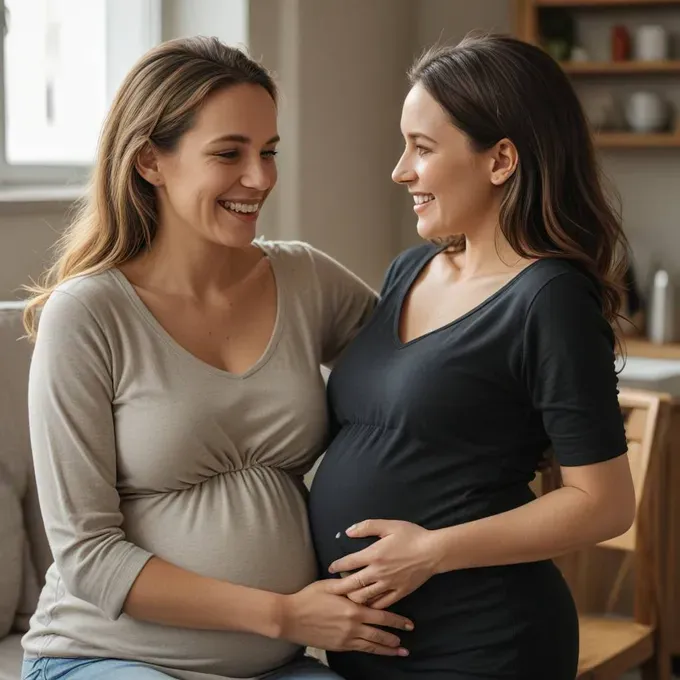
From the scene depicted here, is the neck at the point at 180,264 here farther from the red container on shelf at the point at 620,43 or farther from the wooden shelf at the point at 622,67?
the red container on shelf at the point at 620,43

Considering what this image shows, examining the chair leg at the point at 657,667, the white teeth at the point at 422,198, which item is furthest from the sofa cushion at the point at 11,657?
the chair leg at the point at 657,667

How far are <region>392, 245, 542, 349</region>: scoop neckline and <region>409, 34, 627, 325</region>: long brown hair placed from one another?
0.16 ft

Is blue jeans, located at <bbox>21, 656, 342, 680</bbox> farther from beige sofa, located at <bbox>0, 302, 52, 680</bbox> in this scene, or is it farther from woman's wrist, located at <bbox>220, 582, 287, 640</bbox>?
beige sofa, located at <bbox>0, 302, 52, 680</bbox>

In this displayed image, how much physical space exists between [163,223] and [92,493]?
0.41 metres

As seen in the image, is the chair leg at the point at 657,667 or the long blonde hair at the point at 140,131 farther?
the chair leg at the point at 657,667

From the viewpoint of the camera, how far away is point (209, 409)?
5.34 feet

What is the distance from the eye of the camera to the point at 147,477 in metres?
1.62

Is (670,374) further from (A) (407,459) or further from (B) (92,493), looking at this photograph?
(B) (92,493)

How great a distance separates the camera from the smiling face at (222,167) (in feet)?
5.44

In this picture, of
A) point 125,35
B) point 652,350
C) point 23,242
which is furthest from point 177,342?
point 652,350

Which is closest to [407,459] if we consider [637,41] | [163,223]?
[163,223]

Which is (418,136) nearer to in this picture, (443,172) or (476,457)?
(443,172)

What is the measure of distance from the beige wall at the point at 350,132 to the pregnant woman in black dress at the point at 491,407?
109 cm

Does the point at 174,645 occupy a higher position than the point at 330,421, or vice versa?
the point at 330,421
